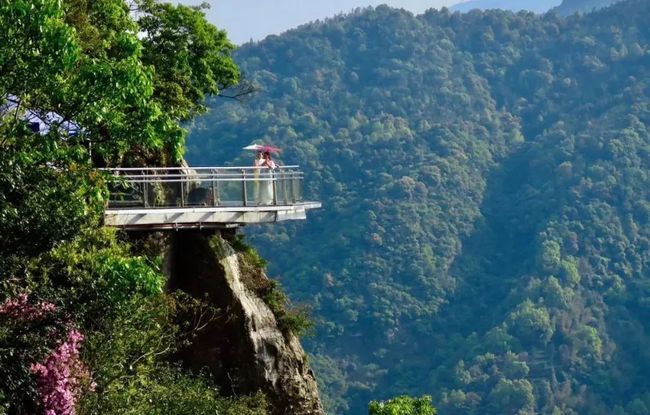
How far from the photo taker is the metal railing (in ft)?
78.0

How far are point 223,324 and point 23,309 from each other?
26.2ft

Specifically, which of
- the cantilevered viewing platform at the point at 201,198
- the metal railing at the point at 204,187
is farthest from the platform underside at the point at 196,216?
the metal railing at the point at 204,187

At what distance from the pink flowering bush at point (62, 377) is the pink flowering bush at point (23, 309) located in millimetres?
651

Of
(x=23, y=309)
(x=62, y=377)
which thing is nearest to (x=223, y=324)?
(x=62, y=377)

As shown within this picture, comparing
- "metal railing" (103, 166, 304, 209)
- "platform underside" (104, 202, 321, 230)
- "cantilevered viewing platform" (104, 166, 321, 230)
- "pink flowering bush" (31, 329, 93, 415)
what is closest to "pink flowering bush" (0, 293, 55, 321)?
"pink flowering bush" (31, 329, 93, 415)

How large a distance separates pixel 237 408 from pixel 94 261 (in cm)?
618

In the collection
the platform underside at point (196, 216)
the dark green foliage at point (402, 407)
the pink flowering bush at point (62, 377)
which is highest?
the platform underside at point (196, 216)

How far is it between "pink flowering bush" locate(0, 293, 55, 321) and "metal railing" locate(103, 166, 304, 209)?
5379 mm

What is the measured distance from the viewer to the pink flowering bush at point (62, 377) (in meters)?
18.5

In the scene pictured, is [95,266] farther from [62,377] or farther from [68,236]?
[62,377]

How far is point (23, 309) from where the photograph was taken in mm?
17625

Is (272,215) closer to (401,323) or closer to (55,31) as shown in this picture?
(55,31)

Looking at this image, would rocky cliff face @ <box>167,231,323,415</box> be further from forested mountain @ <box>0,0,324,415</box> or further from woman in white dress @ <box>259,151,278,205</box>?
A: woman in white dress @ <box>259,151,278,205</box>

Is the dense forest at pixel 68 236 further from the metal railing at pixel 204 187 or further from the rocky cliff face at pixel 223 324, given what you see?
the rocky cliff face at pixel 223 324
